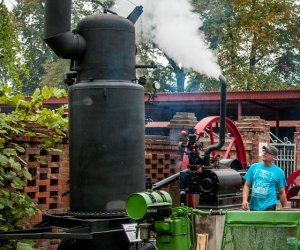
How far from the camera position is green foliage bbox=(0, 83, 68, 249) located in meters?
5.59

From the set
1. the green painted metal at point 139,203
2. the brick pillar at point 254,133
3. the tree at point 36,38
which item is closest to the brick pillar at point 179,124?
the brick pillar at point 254,133

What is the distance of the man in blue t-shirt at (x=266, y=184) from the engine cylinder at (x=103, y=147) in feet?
8.09

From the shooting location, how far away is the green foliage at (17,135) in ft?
18.3

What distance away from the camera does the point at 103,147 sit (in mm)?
5293

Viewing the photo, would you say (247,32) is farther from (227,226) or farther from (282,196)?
(227,226)

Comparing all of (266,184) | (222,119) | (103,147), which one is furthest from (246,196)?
(103,147)

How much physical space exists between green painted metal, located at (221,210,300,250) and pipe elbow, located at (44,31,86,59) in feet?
6.29

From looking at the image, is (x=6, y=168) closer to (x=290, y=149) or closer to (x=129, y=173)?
(x=129, y=173)

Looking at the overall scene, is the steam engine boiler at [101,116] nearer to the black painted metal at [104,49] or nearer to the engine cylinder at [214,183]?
the black painted metal at [104,49]

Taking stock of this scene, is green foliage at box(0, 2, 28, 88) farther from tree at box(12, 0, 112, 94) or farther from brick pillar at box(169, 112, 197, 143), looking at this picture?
tree at box(12, 0, 112, 94)

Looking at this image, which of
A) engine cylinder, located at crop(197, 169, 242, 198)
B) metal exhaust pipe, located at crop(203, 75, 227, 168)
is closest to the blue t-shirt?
engine cylinder, located at crop(197, 169, 242, 198)

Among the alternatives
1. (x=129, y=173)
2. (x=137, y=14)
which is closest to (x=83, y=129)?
(x=129, y=173)

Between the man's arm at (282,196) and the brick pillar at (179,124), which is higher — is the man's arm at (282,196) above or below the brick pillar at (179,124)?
below

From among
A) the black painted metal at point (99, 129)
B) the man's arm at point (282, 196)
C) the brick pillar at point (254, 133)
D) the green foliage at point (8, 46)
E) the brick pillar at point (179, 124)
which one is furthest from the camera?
the brick pillar at point (254, 133)
